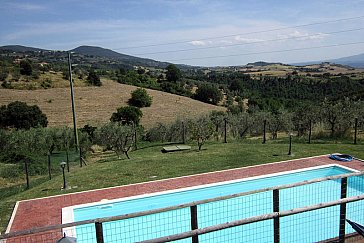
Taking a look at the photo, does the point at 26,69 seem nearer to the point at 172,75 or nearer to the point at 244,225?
the point at 172,75

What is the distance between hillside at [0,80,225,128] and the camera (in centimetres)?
3588

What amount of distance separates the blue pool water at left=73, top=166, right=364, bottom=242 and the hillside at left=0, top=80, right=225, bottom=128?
23.1m

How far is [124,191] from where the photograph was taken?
9.89m

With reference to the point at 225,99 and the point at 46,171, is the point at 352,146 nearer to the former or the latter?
the point at 46,171

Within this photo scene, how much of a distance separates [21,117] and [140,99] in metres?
15.3

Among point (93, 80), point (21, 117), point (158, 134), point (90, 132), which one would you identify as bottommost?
point (90, 132)

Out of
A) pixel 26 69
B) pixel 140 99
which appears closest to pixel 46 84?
pixel 26 69

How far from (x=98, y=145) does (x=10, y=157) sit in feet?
16.6

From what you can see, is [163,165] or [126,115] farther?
[126,115]

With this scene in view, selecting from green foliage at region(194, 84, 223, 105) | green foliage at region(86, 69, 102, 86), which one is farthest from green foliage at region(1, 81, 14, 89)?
green foliage at region(194, 84, 223, 105)

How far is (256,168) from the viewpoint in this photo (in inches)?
462

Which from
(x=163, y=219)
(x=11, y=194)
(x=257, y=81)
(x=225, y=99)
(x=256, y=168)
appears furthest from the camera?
(x=257, y=81)

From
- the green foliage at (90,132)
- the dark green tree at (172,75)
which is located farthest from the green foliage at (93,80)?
the green foliage at (90,132)

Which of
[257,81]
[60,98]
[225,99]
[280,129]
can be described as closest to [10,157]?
[280,129]
